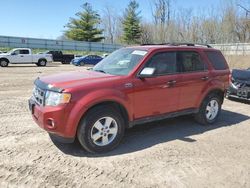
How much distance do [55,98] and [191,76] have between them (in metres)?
3.01

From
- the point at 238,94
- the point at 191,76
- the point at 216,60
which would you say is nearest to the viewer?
the point at 191,76

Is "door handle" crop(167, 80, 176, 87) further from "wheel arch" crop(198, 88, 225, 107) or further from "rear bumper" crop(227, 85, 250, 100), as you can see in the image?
"rear bumper" crop(227, 85, 250, 100)

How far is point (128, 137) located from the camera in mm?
5992

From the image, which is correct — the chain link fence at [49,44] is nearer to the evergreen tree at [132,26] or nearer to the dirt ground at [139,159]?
the evergreen tree at [132,26]

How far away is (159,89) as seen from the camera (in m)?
5.79

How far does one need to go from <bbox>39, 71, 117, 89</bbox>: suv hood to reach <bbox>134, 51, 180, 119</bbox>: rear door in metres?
0.62

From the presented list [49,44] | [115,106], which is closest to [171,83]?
[115,106]

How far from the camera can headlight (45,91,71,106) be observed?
4.70 meters

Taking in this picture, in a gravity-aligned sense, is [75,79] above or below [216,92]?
above

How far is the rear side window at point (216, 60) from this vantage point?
279 inches

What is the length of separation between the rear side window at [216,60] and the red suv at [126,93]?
2 centimetres

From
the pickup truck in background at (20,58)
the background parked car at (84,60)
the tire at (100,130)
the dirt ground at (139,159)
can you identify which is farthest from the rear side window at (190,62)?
the background parked car at (84,60)

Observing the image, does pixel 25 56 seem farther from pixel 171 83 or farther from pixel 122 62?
pixel 171 83

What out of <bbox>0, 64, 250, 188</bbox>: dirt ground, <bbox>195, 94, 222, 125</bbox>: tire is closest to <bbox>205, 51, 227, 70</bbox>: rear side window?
<bbox>195, 94, 222, 125</bbox>: tire
